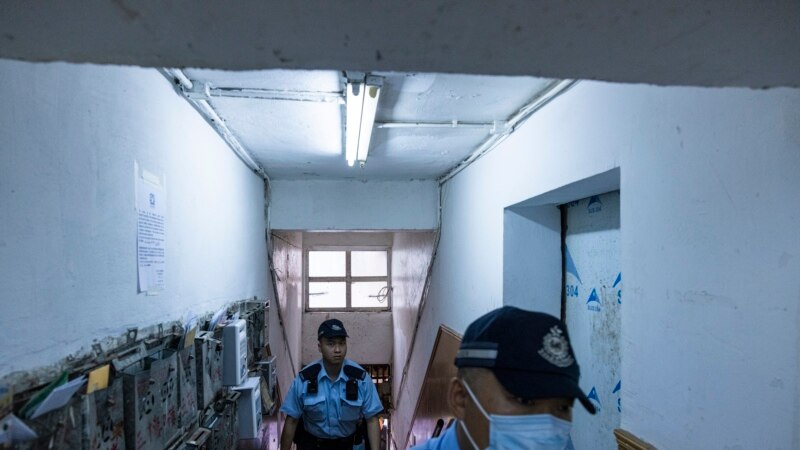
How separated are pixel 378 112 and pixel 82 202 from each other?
1.53m

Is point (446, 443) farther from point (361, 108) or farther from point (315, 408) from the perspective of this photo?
point (315, 408)

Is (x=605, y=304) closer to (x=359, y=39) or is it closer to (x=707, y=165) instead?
(x=707, y=165)

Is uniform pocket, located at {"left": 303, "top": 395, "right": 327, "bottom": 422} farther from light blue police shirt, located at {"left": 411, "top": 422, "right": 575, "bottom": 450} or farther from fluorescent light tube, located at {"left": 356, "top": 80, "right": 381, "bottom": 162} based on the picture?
light blue police shirt, located at {"left": 411, "top": 422, "right": 575, "bottom": 450}

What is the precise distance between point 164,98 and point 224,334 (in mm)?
1344

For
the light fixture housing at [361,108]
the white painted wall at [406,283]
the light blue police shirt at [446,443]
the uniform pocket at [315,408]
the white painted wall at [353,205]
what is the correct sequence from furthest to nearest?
the white painted wall at [406,283], the white painted wall at [353,205], the uniform pocket at [315,408], the light fixture housing at [361,108], the light blue police shirt at [446,443]

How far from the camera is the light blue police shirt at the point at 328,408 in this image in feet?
9.91

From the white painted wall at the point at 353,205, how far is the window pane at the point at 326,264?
4.20 meters

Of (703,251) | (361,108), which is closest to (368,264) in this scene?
(361,108)

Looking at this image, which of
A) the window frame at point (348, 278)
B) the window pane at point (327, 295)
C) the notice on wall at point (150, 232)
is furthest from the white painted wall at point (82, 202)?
the window pane at point (327, 295)

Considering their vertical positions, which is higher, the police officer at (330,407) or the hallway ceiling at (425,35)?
the hallway ceiling at (425,35)

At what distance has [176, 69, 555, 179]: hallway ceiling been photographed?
6.57 ft

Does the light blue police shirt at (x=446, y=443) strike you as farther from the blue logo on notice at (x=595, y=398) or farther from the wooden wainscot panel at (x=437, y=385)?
the wooden wainscot panel at (x=437, y=385)

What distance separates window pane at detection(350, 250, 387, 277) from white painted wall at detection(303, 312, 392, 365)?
2.48 ft

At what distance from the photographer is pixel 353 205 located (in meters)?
4.51
